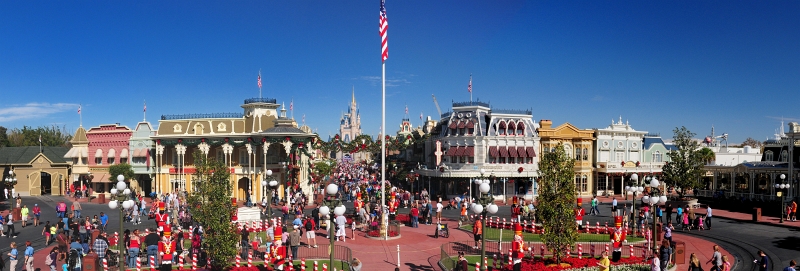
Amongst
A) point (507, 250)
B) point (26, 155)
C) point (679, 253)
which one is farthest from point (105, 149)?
point (679, 253)

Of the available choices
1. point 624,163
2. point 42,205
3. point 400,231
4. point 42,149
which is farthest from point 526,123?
point 42,149

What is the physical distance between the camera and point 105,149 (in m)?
51.8

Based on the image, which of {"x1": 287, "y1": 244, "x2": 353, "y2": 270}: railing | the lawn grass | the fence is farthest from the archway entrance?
the fence

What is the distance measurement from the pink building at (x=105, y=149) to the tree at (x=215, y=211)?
38.4m

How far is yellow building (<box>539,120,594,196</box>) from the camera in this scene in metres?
50.8

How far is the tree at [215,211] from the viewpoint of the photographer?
674 inches

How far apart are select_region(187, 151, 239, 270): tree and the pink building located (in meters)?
38.4

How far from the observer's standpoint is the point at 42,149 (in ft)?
183

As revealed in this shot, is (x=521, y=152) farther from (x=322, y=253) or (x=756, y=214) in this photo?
(x=322, y=253)

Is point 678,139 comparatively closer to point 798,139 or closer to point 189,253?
point 798,139

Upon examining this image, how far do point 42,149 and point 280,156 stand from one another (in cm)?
2780

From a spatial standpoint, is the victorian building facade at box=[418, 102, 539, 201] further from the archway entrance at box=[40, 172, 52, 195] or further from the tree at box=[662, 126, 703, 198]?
the archway entrance at box=[40, 172, 52, 195]

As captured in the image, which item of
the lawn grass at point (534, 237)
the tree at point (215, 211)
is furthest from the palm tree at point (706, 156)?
the tree at point (215, 211)

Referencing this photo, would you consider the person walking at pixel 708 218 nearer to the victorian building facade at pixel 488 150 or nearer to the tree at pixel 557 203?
the tree at pixel 557 203
